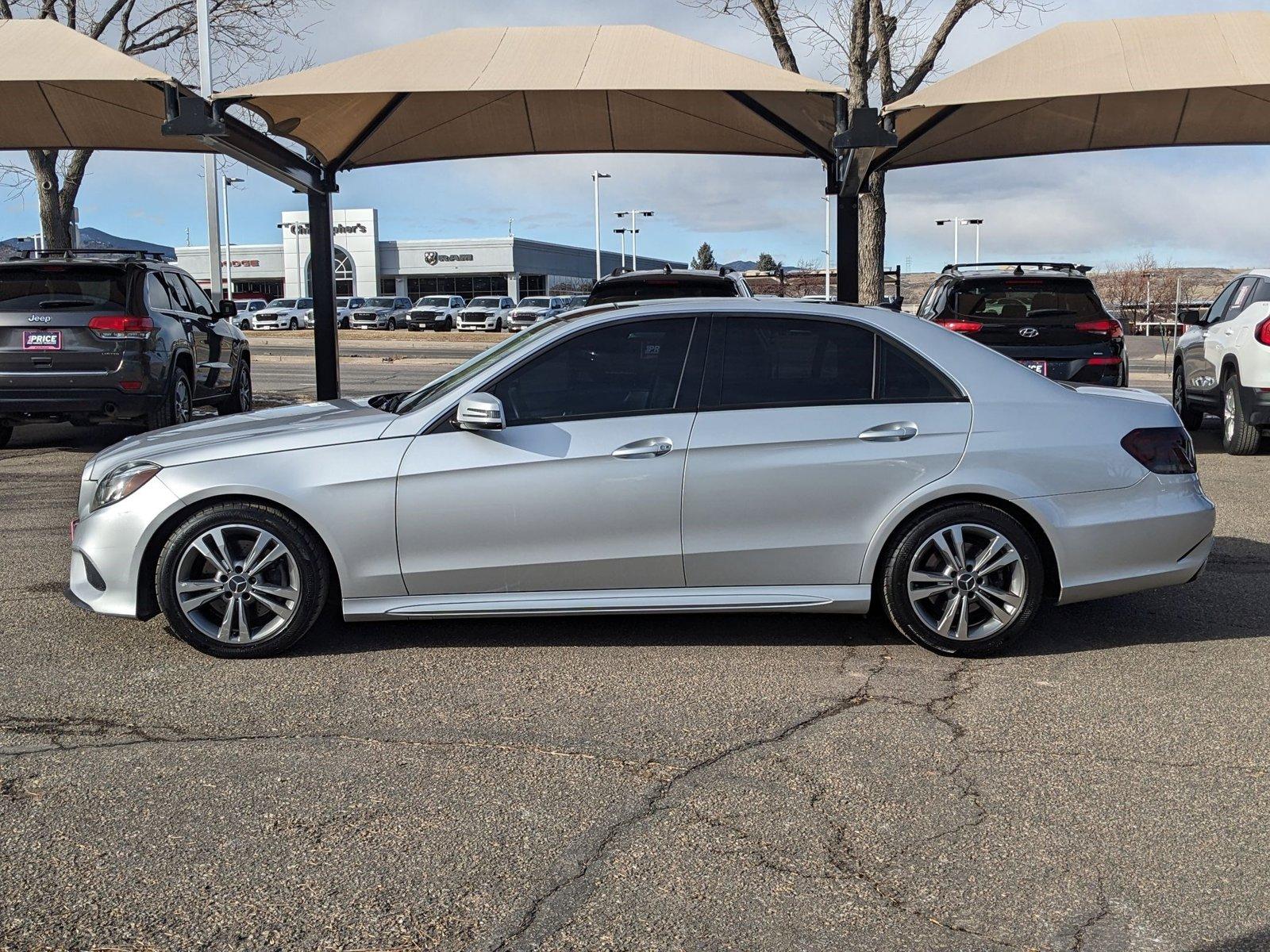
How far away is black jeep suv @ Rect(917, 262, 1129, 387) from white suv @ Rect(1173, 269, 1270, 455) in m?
0.83

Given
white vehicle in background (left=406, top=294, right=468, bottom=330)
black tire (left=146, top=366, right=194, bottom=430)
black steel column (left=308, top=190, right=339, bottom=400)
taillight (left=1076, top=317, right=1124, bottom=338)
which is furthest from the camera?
white vehicle in background (left=406, top=294, right=468, bottom=330)

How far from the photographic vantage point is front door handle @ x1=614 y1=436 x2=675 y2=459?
5.44 metres

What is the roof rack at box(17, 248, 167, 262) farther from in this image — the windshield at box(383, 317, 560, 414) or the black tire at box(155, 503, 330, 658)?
the black tire at box(155, 503, 330, 658)

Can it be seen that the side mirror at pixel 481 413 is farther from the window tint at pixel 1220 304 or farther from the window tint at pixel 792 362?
the window tint at pixel 1220 304

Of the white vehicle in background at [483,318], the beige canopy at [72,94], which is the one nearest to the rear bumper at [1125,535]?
the beige canopy at [72,94]

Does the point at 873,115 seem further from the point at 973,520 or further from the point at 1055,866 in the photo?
the point at 1055,866

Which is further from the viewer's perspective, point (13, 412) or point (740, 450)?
point (13, 412)

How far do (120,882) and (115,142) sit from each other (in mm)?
13349

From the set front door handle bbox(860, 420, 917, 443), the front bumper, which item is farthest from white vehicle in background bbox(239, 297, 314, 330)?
front door handle bbox(860, 420, 917, 443)

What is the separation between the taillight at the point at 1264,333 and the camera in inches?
433

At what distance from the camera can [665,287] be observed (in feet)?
40.5

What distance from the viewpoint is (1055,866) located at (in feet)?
11.6

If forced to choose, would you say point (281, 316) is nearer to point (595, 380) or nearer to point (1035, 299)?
point (1035, 299)

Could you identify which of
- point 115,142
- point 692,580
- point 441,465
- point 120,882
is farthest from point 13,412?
point 120,882
